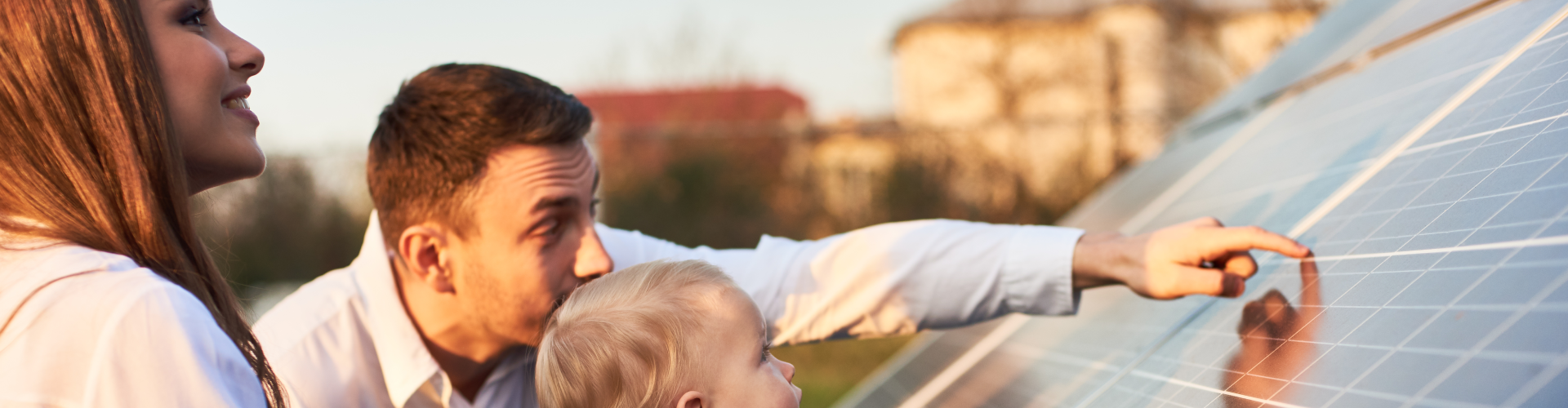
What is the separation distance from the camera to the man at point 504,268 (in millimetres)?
2350

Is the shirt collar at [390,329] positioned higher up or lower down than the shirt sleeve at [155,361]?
lower down

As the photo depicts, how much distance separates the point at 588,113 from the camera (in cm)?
276

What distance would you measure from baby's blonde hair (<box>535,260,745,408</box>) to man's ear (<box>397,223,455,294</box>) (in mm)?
719

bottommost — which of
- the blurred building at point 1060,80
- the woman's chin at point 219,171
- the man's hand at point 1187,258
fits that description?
the blurred building at point 1060,80

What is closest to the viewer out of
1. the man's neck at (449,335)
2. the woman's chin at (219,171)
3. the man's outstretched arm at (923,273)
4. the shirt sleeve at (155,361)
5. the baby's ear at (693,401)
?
the shirt sleeve at (155,361)

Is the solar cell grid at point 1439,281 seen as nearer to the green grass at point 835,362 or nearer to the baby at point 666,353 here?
the baby at point 666,353

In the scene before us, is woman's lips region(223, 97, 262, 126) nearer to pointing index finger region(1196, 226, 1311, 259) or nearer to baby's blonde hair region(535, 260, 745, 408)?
baby's blonde hair region(535, 260, 745, 408)

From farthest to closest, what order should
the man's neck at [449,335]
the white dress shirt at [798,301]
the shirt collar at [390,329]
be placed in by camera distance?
1. the man's neck at [449,335]
2. the shirt collar at [390,329]
3. the white dress shirt at [798,301]

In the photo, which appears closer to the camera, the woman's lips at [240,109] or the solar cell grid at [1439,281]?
the solar cell grid at [1439,281]

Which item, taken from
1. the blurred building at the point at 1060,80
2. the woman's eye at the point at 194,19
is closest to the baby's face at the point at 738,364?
the woman's eye at the point at 194,19

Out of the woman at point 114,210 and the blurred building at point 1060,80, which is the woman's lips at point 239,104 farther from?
the blurred building at point 1060,80

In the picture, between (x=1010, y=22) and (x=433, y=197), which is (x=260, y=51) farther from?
(x=1010, y=22)

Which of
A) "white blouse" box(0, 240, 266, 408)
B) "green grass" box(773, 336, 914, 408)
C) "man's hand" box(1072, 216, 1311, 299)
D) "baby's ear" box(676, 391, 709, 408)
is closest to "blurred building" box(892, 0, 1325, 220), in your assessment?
"green grass" box(773, 336, 914, 408)

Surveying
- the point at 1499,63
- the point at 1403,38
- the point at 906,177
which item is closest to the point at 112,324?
the point at 1499,63
